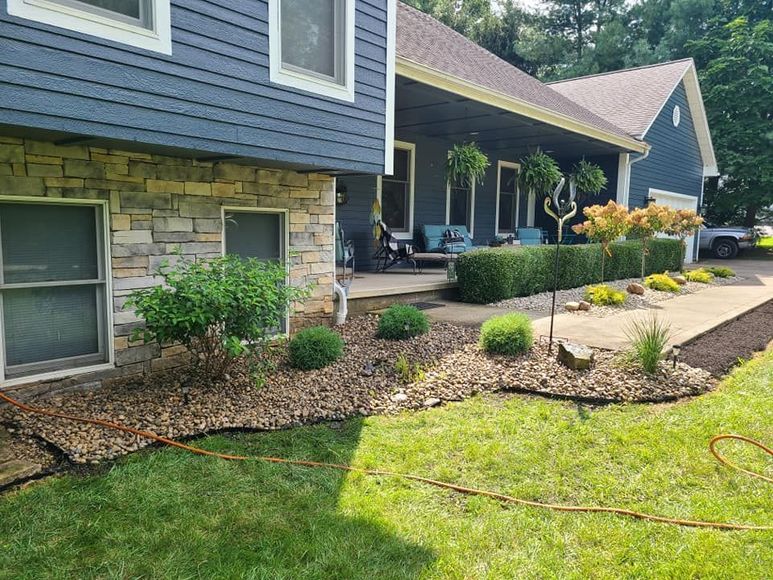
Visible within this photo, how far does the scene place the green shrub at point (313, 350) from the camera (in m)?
4.37

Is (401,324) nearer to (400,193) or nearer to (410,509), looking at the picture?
(410,509)

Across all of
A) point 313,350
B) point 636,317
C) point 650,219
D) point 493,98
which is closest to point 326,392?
Result: point 313,350

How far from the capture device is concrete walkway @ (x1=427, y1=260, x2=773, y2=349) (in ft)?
17.6

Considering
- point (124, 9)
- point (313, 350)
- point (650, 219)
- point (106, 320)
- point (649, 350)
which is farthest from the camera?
point (650, 219)

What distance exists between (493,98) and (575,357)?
14.7 ft

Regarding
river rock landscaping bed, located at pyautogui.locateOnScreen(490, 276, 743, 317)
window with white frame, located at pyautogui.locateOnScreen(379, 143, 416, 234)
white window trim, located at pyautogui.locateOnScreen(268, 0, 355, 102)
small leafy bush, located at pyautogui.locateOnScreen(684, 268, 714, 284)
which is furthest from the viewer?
small leafy bush, located at pyautogui.locateOnScreen(684, 268, 714, 284)

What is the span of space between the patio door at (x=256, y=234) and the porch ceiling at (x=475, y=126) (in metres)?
2.66

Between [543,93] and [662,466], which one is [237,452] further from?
[543,93]

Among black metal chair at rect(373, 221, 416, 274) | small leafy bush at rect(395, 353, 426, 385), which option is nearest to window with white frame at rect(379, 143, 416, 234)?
black metal chair at rect(373, 221, 416, 274)

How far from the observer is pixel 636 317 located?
6441 mm

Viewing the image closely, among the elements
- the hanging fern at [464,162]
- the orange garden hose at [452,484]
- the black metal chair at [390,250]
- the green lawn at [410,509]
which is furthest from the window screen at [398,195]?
the orange garden hose at [452,484]

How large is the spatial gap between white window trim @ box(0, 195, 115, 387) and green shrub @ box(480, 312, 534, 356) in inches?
117

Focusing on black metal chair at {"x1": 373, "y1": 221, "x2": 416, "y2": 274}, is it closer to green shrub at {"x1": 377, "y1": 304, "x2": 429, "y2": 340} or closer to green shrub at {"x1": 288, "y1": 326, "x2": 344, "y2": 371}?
green shrub at {"x1": 377, "y1": 304, "x2": 429, "y2": 340}

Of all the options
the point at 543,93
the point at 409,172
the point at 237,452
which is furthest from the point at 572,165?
the point at 237,452
